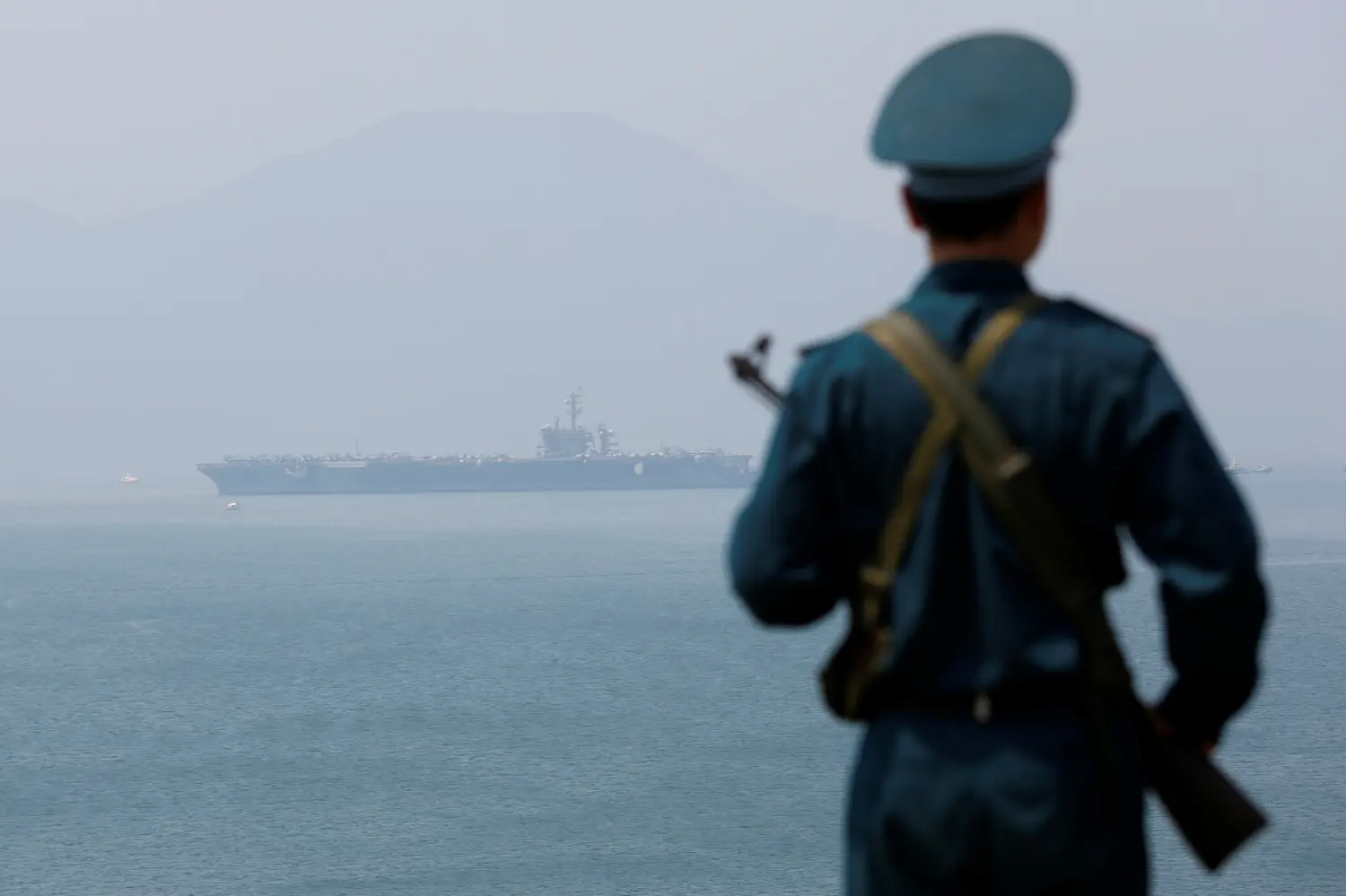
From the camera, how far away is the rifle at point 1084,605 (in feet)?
9.07

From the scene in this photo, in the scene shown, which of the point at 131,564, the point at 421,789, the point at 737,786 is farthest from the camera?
the point at 131,564

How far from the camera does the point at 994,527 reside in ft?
9.23

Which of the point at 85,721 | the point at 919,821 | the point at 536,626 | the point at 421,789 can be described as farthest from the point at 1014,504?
the point at 536,626

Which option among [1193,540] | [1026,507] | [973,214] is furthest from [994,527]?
[973,214]

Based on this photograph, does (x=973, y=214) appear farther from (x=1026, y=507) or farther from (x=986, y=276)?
(x=1026, y=507)

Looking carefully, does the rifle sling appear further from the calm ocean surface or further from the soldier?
the calm ocean surface

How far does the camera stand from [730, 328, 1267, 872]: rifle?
2.76 metres

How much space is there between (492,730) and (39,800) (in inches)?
800

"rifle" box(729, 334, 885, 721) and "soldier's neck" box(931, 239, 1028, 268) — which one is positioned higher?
"soldier's neck" box(931, 239, 1028, 268)

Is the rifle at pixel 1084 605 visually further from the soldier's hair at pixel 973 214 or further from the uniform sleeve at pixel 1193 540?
the soldier's hair at pixel 973 214

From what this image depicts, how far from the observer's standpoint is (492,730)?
265 feet

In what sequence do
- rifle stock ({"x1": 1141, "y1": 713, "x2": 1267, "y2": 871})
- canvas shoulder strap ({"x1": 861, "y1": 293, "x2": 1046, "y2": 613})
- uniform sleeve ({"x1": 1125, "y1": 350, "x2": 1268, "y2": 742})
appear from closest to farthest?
uniform sleeve ({"x1": 1125, "y1": 350, "x2": 1268, "y2": 742}) < canvas shoulder strap ({"x1": 861, "y1": 293, "x2": 1046, "y2": 613}) < rifle stock ({"x1": 1141, "y1": 713, "x2": 1267, "y2": 871})

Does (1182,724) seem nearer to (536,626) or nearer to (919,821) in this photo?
(919,821)

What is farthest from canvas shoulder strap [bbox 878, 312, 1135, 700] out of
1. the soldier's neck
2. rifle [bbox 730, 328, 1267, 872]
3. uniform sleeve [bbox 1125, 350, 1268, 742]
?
the soldier's neck
